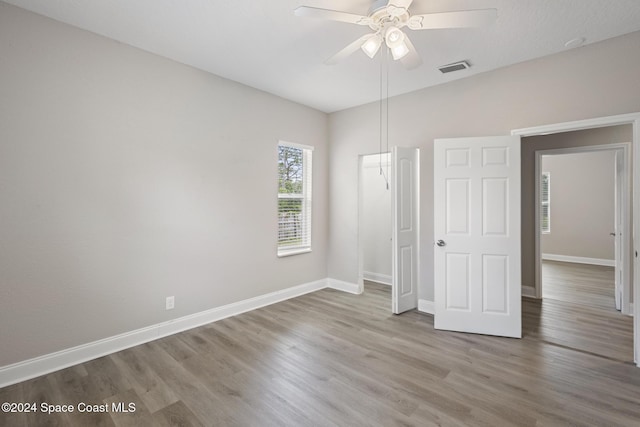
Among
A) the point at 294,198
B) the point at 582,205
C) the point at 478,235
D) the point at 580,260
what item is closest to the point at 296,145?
the point at 294,198

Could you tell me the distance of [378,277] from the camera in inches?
208

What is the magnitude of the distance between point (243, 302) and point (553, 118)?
4.00m

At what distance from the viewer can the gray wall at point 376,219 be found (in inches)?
204

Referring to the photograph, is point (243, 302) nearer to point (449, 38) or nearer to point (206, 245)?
point (206, 245)

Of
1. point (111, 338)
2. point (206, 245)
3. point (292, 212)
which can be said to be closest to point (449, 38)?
point (292, 212)

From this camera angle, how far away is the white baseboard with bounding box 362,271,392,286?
5.15m

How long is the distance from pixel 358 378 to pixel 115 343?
7.35 ft

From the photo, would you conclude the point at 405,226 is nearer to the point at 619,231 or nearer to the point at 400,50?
the point at 400,50

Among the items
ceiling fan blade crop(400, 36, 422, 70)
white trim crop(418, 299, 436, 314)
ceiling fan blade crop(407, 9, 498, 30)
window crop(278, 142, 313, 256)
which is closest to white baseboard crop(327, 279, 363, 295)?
window crop(278, 142, 313, 256)

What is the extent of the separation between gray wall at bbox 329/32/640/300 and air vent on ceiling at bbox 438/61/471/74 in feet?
1.10

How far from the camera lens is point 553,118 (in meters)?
2.94

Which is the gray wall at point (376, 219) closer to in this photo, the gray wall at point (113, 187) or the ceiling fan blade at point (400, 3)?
the gray wall at point (113, 187)

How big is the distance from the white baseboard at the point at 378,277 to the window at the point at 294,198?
1448 millimetres

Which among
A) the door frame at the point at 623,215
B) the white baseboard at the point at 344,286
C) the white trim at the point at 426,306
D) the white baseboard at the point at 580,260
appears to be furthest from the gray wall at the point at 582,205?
the white baseboard at the point at 344,286
